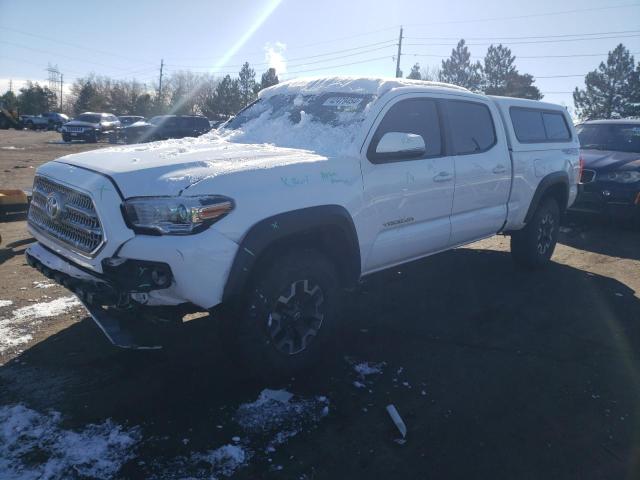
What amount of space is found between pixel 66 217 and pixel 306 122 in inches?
78.3

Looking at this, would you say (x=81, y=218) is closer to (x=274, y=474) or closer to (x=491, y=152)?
(x=274, y=474)

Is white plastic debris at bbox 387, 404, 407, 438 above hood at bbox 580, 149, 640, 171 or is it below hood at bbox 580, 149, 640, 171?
below

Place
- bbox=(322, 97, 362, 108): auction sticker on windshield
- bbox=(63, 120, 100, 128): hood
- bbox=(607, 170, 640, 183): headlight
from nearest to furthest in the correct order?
bbox=(322, 97, 362, 108): auction sticker on windshield, bbox=(607, 170, 640, 183): headlight, bbox=(63, 120, 100, 128): hood

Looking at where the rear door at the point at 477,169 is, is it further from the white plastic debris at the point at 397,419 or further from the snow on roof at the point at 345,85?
the white plastic debris at the point at 397,419

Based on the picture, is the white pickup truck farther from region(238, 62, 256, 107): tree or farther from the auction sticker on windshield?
region(238, 62, 256, 107): tree

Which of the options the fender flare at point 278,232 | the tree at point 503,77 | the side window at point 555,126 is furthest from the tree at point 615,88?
the fender flare at point 278,232

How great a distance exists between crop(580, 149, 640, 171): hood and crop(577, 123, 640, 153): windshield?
0.91ft

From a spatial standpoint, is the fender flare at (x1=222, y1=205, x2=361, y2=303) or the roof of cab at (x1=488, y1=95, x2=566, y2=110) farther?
the roof of cab at (x1=488, y1=95, x2=566, y2=110)

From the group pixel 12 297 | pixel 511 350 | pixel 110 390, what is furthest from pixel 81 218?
pixel 511 350

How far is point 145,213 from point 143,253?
9.4 inches

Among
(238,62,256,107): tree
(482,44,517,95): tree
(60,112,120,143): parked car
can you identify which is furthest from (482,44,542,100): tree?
(60,112,120,143): parked car

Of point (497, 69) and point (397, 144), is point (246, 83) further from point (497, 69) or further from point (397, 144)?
point (397, 144)

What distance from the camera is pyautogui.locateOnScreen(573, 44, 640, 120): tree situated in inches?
1658

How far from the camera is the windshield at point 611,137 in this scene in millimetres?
8867
